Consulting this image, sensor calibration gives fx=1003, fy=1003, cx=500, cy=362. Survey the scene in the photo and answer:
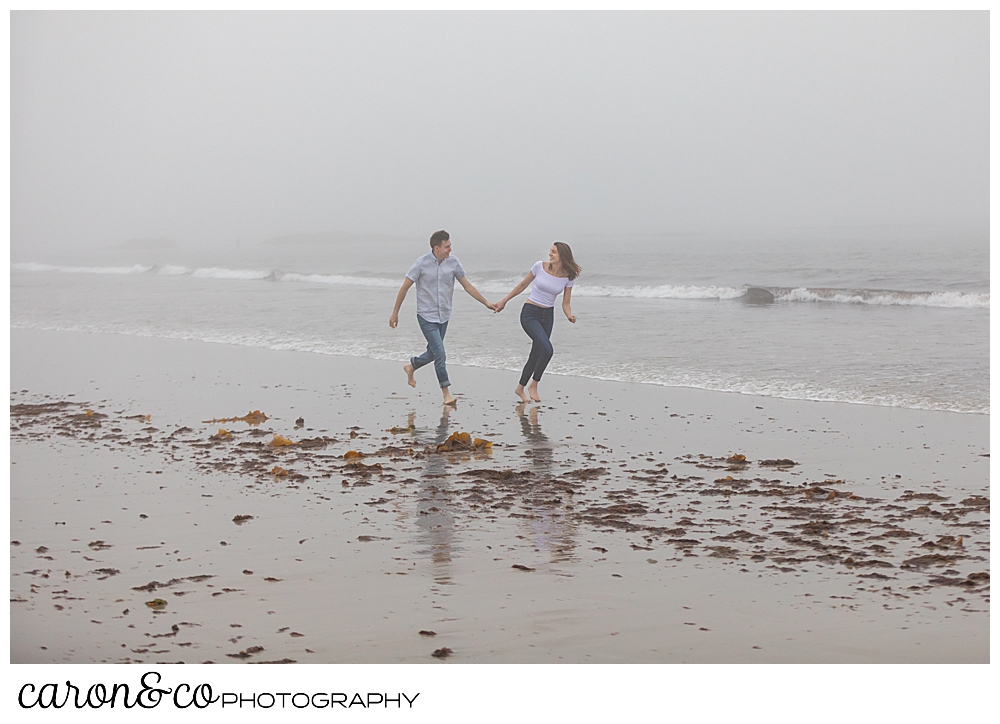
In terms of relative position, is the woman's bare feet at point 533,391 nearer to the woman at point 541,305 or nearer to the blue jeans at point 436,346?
the woman at point 541,305

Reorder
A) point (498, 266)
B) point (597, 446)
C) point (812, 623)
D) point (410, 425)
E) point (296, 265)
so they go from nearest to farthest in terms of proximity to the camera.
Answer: point (812, 623) → point (597, 446) → point (410, 425) → point (498, 266) → point (296, 265)

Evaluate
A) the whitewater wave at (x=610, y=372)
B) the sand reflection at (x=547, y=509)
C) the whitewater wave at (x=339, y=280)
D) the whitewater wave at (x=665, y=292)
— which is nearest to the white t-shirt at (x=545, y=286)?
the whitewater wave at (x=610, y=372)

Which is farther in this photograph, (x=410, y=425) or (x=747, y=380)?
(x=747, y=380)

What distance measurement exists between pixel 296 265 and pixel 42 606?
51.7 m

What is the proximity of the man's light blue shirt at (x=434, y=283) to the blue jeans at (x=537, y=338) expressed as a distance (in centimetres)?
83

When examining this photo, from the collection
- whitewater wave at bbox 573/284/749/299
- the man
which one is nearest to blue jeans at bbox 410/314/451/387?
the man

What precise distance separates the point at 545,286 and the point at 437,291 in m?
1.16

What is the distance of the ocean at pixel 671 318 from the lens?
12.5 m

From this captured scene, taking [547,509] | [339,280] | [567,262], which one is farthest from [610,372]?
[339,280]

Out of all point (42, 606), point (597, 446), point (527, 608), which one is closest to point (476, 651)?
point (527, 608)

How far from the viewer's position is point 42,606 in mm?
4559

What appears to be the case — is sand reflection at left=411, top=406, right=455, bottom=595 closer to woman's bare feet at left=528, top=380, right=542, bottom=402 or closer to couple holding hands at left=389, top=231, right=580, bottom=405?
woman's bare feet at left=528, top=380, right=542, bottom=402

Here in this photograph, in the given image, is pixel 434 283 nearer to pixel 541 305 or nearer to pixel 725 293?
pixel 541 305

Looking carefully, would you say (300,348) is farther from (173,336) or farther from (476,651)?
(476,651)
